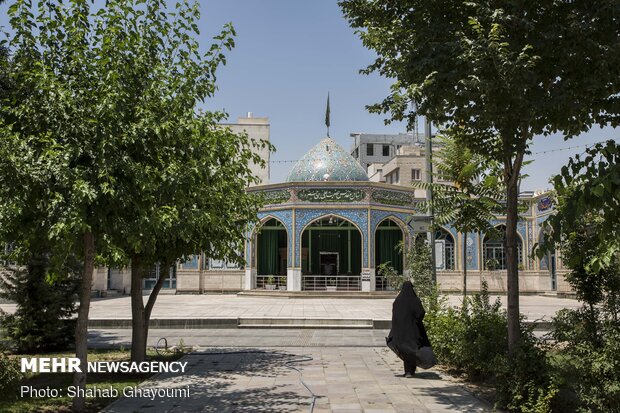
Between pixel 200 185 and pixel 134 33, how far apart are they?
1.92 meters

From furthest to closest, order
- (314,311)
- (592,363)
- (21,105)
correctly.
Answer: (314,311)
(21,105)
(592,363)

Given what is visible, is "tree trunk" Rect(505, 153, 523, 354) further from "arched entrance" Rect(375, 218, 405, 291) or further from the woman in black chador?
"arched entrance" Rect(375, 218, 405, 291)

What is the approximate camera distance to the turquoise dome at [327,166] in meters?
29.0

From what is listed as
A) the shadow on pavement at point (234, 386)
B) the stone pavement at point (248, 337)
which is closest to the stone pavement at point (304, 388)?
the shadow on pavement at point (234, 386)

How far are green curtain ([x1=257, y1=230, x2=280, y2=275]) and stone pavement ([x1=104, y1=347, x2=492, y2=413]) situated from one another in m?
20.6

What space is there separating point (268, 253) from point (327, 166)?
6112mm

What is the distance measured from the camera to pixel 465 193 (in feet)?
36.5

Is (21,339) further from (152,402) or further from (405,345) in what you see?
(405,345)

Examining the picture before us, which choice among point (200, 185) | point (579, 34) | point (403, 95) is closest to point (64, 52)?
point (200, 185)

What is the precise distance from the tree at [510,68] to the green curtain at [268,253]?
24593mm

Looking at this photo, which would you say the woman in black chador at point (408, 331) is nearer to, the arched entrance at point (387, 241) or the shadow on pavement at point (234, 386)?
the shadow on pavement at point (234, 386)

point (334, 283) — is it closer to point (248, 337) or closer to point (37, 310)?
point (248, 337)

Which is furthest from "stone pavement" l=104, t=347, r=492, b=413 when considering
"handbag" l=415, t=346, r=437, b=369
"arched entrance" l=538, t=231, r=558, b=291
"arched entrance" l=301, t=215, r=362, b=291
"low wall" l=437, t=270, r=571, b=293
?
"arched entrance" l=538, t=231, r=558, b=291

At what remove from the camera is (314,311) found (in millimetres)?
19453
